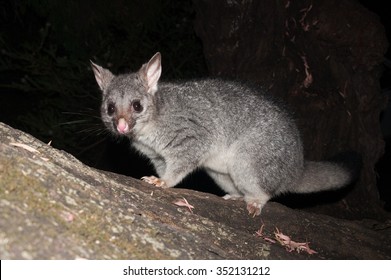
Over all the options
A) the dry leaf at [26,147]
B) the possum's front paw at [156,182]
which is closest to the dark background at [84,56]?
the possum's front paw at [156,182]

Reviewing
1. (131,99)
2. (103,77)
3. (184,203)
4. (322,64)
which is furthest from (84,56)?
(184,203)

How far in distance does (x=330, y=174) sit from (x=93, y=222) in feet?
12.1

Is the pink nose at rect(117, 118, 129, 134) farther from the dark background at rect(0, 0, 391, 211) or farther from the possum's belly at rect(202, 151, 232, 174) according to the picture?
the dark background at rect(0, 0, 391, 211)

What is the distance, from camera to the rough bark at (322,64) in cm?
682

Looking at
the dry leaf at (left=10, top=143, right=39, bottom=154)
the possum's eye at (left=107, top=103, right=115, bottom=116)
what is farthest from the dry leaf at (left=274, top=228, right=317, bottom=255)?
the possum's eye at (left=107, top=103, right=115, bottom=116)

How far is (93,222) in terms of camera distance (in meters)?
2.39

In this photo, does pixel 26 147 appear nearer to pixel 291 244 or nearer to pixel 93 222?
pixel 93 222

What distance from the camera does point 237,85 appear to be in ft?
19.0

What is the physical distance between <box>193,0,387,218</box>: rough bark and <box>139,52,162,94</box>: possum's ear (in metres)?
2.16

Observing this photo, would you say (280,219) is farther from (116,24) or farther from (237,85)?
(116,24)

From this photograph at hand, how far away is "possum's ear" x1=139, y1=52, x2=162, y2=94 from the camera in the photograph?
5.38 m

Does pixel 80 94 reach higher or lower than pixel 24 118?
higher
